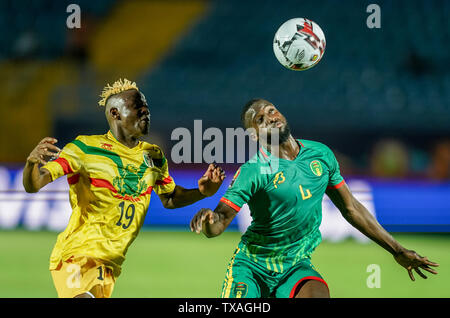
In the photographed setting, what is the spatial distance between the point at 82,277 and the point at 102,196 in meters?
0.67

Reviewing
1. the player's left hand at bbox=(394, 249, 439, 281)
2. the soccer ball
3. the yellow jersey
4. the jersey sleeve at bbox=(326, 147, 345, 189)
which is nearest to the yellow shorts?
the yellow jersey

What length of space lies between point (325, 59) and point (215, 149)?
17.5ft

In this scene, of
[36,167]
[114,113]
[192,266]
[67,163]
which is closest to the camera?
[36,167]

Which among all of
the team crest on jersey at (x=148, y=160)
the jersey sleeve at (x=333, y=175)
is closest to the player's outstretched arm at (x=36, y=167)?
the team crest on jersey at (x=148, y=160)

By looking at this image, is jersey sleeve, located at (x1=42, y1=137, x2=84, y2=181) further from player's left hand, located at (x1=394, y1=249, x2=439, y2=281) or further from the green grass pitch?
player's left hand, located at (x1=394, y1=249, x2=439, y2=281)

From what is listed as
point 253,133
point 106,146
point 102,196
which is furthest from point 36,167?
point 253,133

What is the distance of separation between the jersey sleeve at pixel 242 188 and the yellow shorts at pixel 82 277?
1.07 metres

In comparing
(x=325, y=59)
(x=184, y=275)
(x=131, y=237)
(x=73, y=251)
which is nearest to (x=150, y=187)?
(x=131, y=237)

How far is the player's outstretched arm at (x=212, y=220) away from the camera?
14.7 feet

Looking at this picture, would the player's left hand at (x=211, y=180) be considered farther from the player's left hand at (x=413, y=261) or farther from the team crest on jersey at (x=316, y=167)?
the player's left hand at (x=413, y=261)

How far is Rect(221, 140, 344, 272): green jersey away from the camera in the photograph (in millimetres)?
5133

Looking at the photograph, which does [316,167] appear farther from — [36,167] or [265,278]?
[36,167]

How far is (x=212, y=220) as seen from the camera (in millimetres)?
4594
